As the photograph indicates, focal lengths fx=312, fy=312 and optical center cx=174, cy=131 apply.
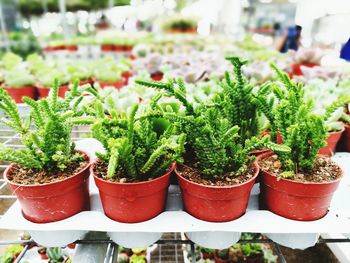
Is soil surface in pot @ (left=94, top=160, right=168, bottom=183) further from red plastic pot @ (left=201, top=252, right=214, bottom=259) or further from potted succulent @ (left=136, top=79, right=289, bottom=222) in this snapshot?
red plastic pot @ (left=201, top=252, right=214, bottom=259)

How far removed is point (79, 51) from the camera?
15.4ft

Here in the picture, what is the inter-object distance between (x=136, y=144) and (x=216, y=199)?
24cm

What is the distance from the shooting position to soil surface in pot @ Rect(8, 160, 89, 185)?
792 millimetres

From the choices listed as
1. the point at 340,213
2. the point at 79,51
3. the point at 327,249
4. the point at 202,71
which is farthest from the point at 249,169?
the point at 79,51

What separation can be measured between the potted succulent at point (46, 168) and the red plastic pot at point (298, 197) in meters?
0.50

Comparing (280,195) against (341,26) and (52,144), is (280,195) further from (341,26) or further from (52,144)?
(341,26)

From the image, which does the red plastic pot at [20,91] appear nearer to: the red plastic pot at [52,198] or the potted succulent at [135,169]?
the red plastic pot at [52,198]

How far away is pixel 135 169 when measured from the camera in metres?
0.77

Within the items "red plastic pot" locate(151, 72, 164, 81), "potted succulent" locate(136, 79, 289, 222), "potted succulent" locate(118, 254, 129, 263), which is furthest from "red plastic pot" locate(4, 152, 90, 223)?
"red plastic pot" locate(151, 72, 164, 81)

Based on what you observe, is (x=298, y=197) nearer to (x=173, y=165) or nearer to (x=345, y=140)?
(x=173, y=165)

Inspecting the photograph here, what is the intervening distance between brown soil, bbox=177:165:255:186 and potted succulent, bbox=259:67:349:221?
0.06 m

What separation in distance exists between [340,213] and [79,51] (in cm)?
451

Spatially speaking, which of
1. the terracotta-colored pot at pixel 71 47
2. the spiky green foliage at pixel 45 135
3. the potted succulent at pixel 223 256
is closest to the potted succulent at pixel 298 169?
the spiky green foliage at pixel 45 135

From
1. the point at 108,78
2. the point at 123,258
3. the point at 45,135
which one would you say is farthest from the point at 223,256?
the point at 108,78
